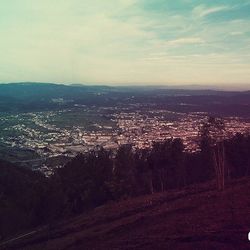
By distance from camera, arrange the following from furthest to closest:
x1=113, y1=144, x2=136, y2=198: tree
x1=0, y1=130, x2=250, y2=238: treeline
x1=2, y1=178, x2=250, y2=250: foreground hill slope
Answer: x1=0, y1=130, x2=250, y2=238: treeline
x1=113, y1=144, x2=136, y2=198: tree
x1=2, y1=178, x2=250, y2=250: foreground hill slope

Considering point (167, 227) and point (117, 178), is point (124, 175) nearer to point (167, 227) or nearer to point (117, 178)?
point (117, 178)

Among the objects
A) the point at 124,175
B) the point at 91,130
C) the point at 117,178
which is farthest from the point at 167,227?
the point at 91,130

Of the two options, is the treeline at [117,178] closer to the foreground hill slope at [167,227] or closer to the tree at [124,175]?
the tree at [124,175]

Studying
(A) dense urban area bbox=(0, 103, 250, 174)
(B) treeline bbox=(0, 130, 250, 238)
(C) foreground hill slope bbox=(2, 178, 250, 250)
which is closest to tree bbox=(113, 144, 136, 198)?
(B) treeline bbox=(0, 130, 250, 238)

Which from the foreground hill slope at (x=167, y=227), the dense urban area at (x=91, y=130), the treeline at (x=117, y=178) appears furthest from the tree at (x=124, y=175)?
the dense urban area at (x=91, y=130)

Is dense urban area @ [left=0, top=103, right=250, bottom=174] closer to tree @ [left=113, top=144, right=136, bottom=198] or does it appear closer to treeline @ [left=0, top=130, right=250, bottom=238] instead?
treeline @ [left=0, top=130, right=250, bottom=238]

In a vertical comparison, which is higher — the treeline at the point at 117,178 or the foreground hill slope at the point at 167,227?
the foreground hill slope at the point at 167,227
